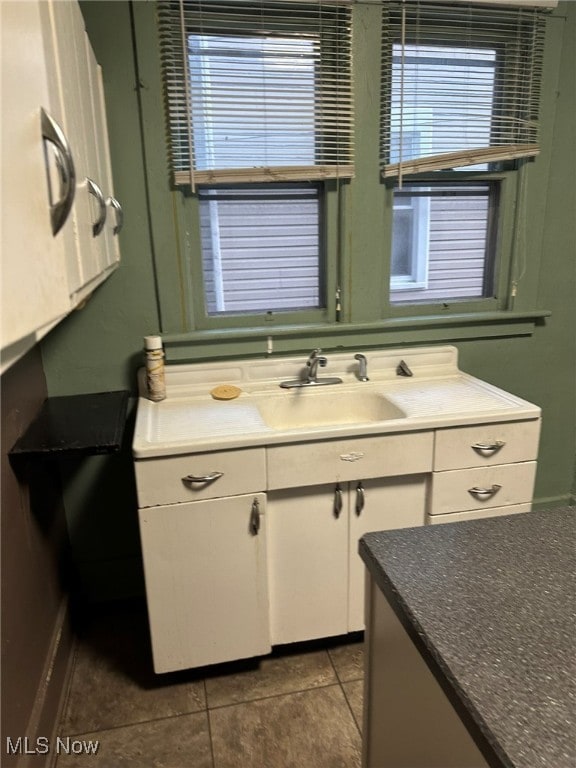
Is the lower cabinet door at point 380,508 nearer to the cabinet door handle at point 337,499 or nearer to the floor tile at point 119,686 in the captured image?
the cabinet door handle at point 337,499

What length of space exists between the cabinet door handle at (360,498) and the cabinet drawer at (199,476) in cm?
33

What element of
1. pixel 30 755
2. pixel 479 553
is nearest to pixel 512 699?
pixel 479 553

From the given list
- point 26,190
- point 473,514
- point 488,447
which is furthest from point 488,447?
point 26,190

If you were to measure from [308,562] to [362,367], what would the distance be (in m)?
0.77

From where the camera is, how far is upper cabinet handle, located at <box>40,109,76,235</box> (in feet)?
2.34

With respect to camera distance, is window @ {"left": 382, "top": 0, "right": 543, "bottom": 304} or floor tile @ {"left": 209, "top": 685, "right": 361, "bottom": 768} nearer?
floor tile @ {"left": 209, "top": 685, "right": 361, "bottom": 768}

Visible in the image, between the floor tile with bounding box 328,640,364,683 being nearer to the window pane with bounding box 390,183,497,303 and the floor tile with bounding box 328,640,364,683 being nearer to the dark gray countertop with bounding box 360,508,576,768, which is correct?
the dark gray countertop with bounding box 360,508,576,768

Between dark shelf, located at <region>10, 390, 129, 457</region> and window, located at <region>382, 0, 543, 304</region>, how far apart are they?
48.0 inches

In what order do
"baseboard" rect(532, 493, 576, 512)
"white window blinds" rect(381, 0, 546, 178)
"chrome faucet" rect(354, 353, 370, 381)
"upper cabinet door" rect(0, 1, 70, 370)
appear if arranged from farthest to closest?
"baseboard" rect(532, 493, 576, 512) < "chrome faucet" rect(354, 353, 370, 381) < "white window blinds" rect(381, 0, 546, 178) < "upper cabinet door" rect(0, 1, 70, 370)

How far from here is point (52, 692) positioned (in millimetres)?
1661

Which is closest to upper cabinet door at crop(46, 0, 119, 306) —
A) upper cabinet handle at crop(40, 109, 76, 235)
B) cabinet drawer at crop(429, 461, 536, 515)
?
upper cabinet handle at crop(40, 109, 76, 235)

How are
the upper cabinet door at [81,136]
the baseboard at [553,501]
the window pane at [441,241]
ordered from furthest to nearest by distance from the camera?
the baseboard at [553,501], the window pane at [441,241], the upper cabinet door at [81,136]

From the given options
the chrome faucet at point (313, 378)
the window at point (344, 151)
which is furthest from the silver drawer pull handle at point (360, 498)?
the window at point (344, 151)

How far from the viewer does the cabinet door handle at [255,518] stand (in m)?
1.71
